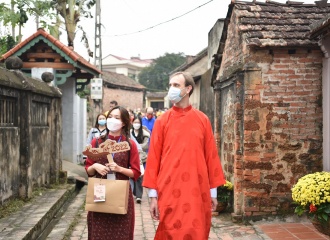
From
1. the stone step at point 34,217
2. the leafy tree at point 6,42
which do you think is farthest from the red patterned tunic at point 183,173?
the leafy tree at point 6,42

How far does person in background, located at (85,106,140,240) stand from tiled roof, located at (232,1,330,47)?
319 cm

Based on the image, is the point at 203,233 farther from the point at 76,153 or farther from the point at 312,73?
the point at 76,153

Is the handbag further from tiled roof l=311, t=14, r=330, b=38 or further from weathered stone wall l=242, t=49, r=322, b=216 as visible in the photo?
tiled roof l=311, t=14, r=330, b=38

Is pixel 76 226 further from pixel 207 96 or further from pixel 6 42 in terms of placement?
pixel 6 42

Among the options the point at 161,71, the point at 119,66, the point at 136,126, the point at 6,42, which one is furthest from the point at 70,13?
the point at 119,66

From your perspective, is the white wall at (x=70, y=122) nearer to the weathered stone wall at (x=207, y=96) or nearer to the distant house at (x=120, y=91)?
the weathered stone wall at (x=207, y=96)

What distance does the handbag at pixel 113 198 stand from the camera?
4320mm

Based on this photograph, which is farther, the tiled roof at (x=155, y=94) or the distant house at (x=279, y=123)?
the tiled roof at (x=155, y=94)

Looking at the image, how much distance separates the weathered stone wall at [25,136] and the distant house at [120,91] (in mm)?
26014

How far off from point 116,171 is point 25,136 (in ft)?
12.3

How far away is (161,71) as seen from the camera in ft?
202

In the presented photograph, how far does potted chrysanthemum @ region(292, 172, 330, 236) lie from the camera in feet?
17.6

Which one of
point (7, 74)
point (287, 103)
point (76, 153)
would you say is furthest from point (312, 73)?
point (76, 153)

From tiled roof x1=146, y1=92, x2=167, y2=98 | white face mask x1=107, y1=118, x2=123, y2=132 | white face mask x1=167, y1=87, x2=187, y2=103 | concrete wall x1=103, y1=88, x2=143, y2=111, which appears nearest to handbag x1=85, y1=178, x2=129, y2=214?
white face mask x1=107, y1=118, x2=123, y2=132
